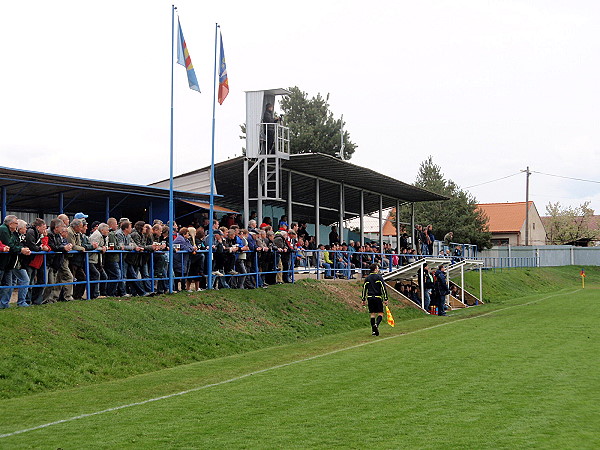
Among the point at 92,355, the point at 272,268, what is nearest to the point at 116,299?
the point at 92,355

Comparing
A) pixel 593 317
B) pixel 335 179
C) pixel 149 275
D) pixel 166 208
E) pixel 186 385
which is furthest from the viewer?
pixel 335 179

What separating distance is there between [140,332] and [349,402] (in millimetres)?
7330

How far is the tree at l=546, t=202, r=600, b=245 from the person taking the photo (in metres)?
94.1

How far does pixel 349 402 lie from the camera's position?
10.8m

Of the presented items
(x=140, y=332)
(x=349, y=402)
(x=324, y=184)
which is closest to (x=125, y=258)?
(x=140, y=332)

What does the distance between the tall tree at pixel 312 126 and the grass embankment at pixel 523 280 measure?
19.0 metres

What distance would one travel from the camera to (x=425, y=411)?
9.99m

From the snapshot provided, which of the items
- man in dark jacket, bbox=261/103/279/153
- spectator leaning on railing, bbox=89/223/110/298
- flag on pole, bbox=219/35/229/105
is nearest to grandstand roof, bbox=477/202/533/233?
man in dark jacket, bbox=261/103/279/153

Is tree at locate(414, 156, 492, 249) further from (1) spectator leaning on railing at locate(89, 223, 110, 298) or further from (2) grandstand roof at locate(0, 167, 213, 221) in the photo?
(1) spectator leaning on railing at locate(89, 223, 110, 298)

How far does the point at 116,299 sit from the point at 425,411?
10.0 m

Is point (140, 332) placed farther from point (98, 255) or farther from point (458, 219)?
point (458, 219)

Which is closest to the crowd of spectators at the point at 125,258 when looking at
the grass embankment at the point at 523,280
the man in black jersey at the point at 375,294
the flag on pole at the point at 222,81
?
the flag on pole at the point at 222,81

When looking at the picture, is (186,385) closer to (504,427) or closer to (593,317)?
A: (504,427)

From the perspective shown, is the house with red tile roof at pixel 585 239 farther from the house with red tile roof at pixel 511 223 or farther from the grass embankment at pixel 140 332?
the grass embankment at pixel 140 332
